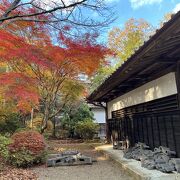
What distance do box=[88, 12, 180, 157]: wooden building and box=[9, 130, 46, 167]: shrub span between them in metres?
2.75

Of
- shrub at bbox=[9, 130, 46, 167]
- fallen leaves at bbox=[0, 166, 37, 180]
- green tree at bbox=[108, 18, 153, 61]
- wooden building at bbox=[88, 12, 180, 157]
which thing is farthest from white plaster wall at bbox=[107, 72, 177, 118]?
green tree at bbox=[108, 18, 153, 61]

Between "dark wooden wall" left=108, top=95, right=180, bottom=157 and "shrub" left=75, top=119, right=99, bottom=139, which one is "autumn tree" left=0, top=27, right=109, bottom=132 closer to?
"dark wooden wall" left=108, top=95, right=180, bottom=157

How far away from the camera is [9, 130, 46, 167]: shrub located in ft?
22.8

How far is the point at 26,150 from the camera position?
7129mm

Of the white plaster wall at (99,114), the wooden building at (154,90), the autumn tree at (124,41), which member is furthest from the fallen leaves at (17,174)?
the white plaster wall at (99,114)

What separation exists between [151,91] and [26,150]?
3.86 m

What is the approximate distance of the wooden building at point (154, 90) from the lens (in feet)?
14.0

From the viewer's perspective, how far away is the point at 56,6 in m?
5.54

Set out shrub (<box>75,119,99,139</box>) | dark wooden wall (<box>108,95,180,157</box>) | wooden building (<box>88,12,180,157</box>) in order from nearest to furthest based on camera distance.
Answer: wooden building (<box>88,12,180,157</box>) → dark wooden wall (<box>108,95,180,157</box>) → shrub (<box>75,119,99,139</box>)

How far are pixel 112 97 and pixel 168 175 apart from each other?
24.0 ft

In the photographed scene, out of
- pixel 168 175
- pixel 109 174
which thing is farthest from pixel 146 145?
pixel 168 175

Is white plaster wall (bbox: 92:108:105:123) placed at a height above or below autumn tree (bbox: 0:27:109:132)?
below

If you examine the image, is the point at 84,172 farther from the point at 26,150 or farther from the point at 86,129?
the point at 86,129

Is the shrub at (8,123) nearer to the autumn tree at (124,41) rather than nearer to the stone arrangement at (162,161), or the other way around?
the stone arrangement at (162,161)
